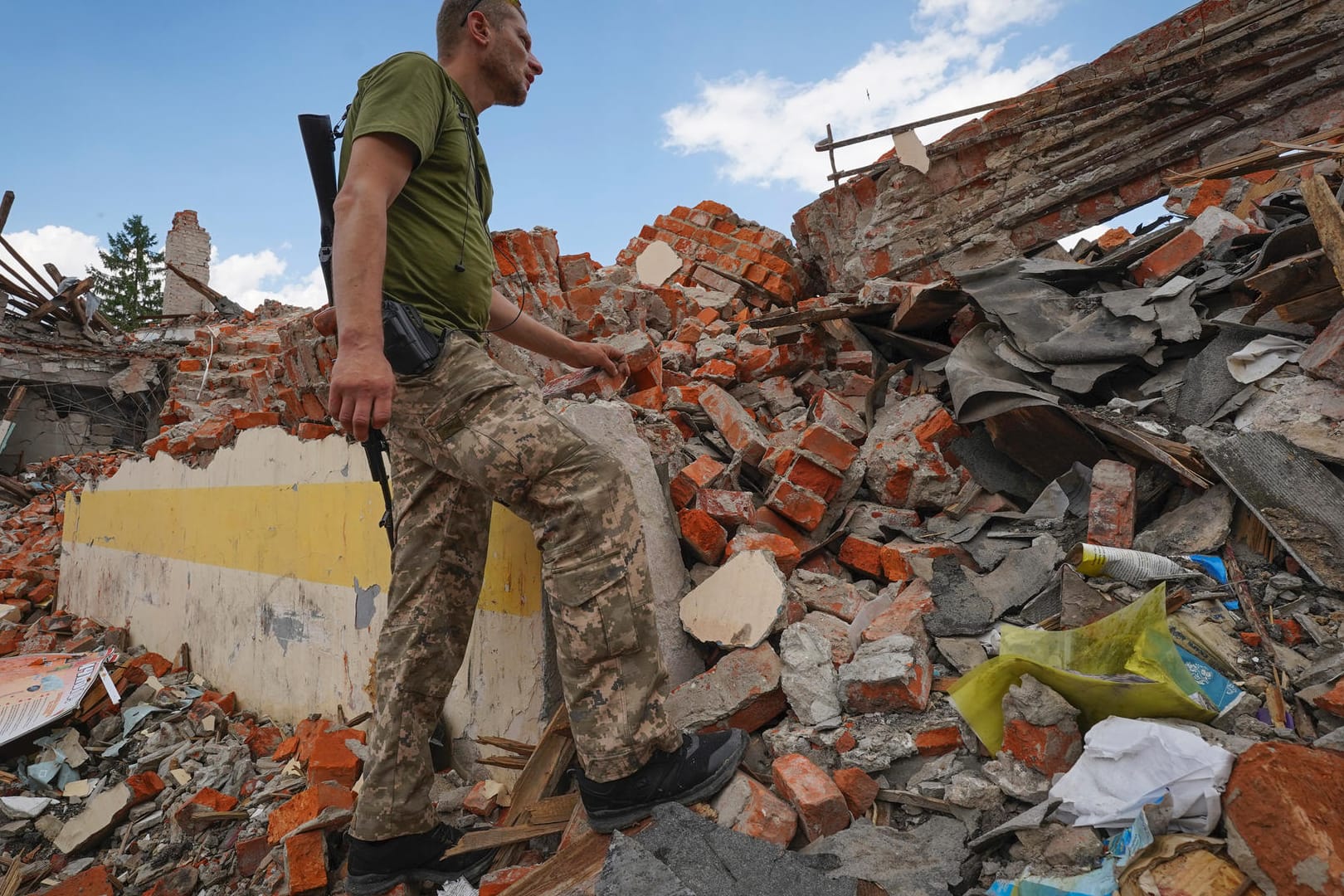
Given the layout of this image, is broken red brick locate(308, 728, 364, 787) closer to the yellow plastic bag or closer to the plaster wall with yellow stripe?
the plaster wall with yellow stripe

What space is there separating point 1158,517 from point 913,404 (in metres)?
1.07

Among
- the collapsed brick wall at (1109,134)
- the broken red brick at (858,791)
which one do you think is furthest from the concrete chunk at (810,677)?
the collapsed brick wall at (1109,134)

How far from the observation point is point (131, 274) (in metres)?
24.1

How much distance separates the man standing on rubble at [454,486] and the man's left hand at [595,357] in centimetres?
45

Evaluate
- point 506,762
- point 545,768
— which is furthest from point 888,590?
point 506,762

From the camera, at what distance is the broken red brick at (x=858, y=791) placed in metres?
1.61

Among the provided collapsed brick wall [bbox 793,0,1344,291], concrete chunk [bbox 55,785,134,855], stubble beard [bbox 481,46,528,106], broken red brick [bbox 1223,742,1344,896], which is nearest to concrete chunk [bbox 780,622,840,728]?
broken red brick [bbox 1223,742,1344,896]

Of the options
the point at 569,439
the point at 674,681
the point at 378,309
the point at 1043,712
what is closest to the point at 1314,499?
the point at 1043,712

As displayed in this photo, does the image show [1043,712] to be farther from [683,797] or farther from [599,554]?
[599,554]

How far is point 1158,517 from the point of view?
2334 mm

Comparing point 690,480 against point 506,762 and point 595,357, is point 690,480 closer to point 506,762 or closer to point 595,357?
point 595,357

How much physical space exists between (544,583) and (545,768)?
68 cm

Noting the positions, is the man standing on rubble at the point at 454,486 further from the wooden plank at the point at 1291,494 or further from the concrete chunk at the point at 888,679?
the wooden plank at the point at 1291,494

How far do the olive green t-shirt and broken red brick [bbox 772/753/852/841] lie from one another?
1375mm
